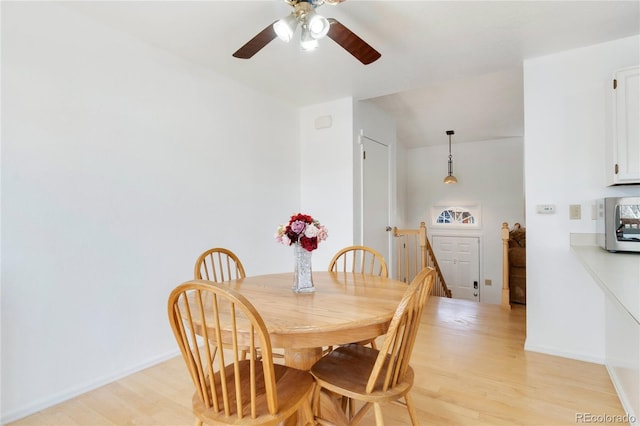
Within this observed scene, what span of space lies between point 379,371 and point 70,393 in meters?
1.89

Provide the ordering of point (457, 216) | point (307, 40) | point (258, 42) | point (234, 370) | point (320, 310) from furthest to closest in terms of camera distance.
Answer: point (457, 216) → point (258, 42) → point (307, 40) → point (320, 310) → point (234, 370)

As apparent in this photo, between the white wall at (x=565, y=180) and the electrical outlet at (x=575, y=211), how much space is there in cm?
2

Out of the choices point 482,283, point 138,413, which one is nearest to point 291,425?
point 138,413

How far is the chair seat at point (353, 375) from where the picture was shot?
119 cm

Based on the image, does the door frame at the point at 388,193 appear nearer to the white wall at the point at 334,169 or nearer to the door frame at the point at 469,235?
the white wall at the point at 334,169

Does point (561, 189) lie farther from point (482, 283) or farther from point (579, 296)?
point (482, 283)

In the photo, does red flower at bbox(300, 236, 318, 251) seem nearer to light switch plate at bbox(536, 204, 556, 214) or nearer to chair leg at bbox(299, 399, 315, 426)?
chair leg at bbox(299, 399, 315, 426)

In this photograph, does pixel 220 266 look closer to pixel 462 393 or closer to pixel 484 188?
pixel 462 393

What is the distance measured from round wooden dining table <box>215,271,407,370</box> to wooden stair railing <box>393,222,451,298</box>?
2.42 metres

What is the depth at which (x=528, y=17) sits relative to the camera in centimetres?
199

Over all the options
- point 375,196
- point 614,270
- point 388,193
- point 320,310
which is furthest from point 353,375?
point 388,193

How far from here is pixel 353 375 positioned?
1.33m

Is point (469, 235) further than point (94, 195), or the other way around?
point (469, 235)

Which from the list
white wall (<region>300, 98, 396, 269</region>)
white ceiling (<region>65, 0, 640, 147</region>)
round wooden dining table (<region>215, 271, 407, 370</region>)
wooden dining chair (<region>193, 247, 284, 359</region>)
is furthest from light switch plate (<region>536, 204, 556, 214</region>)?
wooden dining chair (<region>193, 247, 284, 359</region>)
